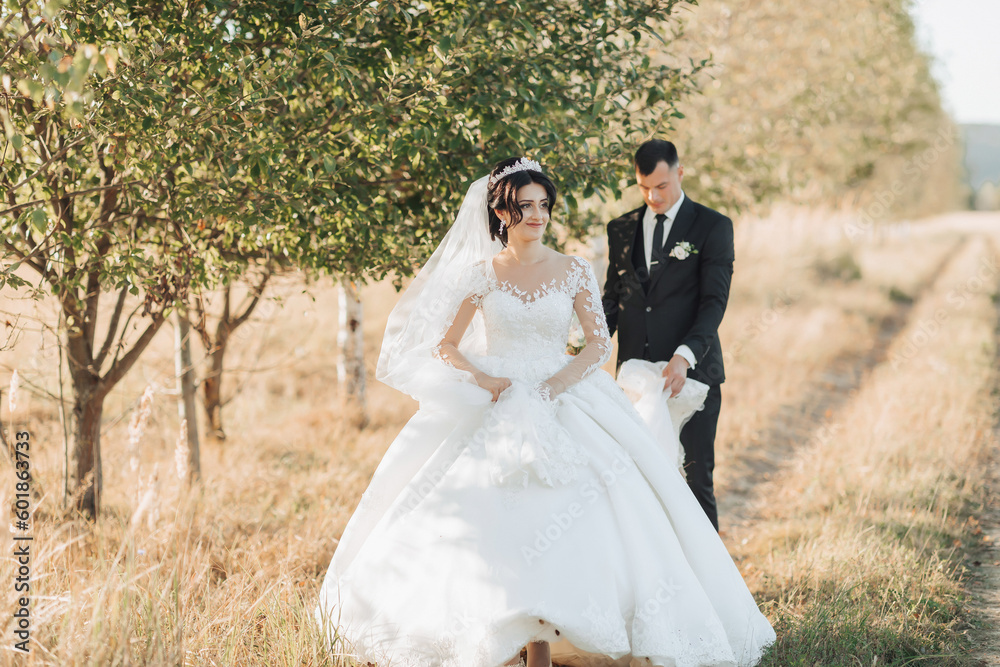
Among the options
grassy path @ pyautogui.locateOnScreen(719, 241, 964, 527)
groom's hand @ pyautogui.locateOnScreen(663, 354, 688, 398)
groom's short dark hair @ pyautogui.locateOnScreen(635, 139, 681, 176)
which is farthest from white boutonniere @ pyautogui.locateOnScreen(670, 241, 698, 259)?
grassy path @ pyautogui.locateOnScreen(719, 241, 964, 527)

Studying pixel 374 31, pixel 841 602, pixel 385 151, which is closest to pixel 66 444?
pixel 385 151

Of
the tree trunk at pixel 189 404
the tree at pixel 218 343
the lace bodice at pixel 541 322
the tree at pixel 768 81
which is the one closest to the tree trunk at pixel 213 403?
the tree at pixel 218 343

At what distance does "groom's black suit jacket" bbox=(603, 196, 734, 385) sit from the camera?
172 inches

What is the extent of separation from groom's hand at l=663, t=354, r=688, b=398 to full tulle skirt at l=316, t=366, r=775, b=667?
526 mm

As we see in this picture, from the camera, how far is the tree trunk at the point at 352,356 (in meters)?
7.70

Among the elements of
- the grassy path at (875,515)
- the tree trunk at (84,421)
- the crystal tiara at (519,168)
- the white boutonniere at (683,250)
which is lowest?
the grassy path at (875,515)

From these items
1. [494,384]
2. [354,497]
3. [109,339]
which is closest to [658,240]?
[494,384]

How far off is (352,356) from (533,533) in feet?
15.9

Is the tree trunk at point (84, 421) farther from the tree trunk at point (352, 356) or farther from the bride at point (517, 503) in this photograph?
the tree trunk at point (352, 356)

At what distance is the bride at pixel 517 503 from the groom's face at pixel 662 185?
82 centimetres

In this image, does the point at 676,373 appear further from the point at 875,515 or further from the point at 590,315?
the point at 875,515

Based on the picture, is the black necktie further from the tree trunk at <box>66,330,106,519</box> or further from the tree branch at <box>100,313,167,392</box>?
the tree trunk at <box>66,330,106,519</box>

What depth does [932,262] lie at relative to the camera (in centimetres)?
2733

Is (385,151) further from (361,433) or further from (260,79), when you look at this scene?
(361,433)
